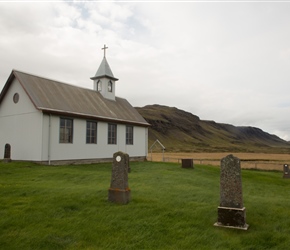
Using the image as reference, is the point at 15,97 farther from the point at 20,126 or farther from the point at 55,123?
the point at 55,123

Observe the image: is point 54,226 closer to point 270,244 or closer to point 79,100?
point 270,244

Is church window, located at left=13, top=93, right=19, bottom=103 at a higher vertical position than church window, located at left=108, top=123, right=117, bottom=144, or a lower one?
higher

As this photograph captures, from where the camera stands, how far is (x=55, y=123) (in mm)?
19875

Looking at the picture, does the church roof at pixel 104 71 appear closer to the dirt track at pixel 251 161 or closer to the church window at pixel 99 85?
the church window at pixel 99 85

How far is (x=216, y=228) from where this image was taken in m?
6.72

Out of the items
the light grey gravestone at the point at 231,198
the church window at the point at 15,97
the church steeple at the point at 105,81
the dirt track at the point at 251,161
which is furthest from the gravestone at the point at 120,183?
the dirt track at the point at 251,161

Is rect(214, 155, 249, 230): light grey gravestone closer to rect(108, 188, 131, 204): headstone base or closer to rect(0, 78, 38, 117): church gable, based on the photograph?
rect(108, 188, 131, 204): headstone base

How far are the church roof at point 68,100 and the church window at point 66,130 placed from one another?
63cm

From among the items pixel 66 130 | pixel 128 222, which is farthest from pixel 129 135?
pixel 128 222

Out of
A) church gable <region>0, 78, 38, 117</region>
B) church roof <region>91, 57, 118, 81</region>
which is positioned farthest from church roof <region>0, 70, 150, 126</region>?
church roof <region>91, 57, 118, 81</region>

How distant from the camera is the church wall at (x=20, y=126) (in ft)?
63.0

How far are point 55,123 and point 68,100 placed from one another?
3.11m

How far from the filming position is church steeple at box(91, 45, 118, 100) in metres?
28.9

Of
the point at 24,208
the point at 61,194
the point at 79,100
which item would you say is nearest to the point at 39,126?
the point at 79,100
